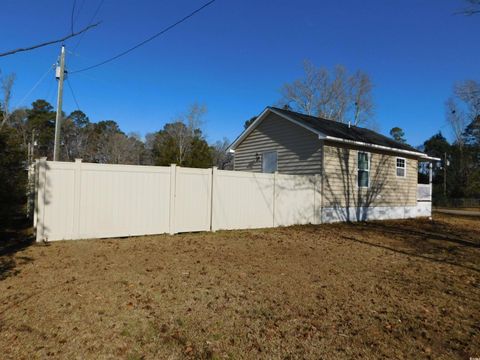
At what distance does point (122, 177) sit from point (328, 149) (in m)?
8.21

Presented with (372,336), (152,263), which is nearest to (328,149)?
(152,263)

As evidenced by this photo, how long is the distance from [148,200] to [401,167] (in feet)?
44.3

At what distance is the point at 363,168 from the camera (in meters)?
14.8

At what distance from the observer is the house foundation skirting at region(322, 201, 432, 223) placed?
13.5m

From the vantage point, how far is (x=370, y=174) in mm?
15047

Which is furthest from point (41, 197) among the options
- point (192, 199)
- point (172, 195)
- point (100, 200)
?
point (192, 199)

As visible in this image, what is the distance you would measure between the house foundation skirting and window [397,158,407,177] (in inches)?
67.6

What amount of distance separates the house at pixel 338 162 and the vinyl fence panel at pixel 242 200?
115 inches

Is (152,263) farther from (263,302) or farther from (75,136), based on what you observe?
(75,136)

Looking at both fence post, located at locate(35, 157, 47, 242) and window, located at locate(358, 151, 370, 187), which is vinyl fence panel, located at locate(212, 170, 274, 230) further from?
window, located at locate(358, 151, 370, 187)

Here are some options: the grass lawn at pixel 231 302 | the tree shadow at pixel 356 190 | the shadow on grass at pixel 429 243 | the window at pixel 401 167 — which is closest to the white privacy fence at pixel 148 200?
the grass lawn at pixel 231 302

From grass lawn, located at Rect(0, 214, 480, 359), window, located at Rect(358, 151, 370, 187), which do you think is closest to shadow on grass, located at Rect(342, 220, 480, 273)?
grass lawn, located at Rect(0, 214, 480, 359)

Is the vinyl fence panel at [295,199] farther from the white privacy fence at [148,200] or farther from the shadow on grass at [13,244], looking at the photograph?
the shadow on grass at [13,244]

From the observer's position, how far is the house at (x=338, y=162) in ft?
43.4
